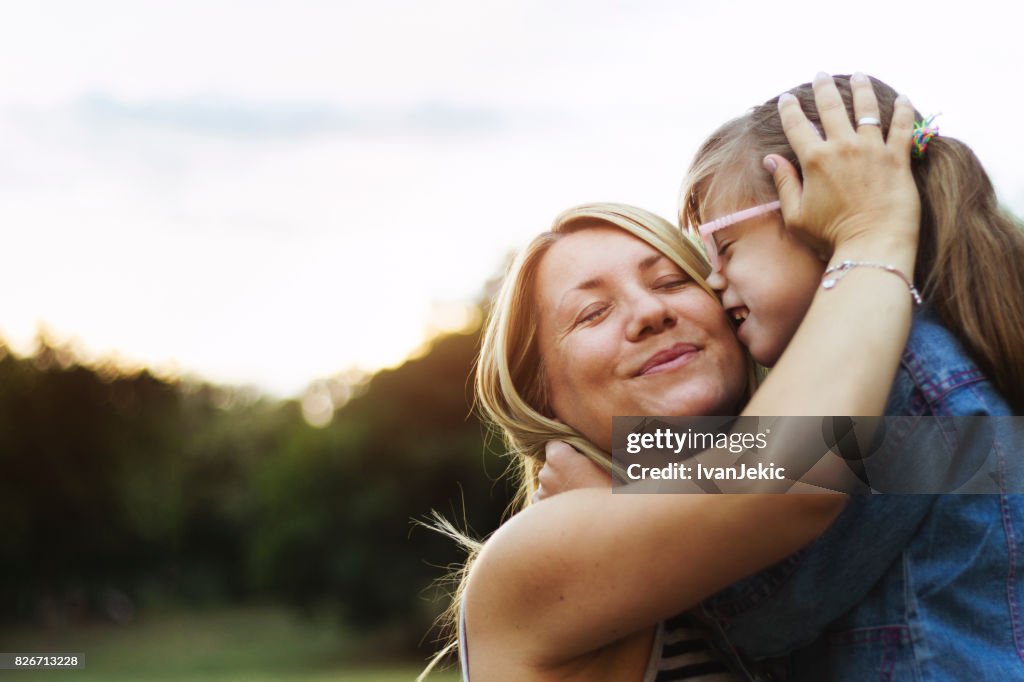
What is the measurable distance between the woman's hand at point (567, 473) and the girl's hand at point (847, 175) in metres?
0.83

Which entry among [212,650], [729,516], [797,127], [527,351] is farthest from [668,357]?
[212,650]

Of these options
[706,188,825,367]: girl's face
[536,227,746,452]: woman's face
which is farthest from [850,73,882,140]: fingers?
[536,227,746,452]: woman's face

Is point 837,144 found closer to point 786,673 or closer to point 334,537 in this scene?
point 786,673

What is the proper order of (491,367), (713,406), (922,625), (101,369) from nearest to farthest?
(922,625)
(713,406)
(491,367)
(101,369)

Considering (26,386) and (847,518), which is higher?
(26,386)

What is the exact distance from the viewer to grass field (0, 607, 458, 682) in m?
33.8

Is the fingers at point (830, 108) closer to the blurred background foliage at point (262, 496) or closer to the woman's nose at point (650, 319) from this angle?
the woman's nose at point (650, 319)

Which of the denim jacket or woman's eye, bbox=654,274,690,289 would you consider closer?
the denim jacket

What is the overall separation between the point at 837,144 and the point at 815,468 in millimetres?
910

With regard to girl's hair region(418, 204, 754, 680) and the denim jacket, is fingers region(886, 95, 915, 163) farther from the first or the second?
girl's hair region(418, 204, 754, 680)

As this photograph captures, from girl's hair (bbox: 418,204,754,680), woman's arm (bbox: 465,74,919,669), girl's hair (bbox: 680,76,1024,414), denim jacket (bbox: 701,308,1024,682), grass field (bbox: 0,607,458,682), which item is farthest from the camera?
grass field (bbox: 0,607,458,682)

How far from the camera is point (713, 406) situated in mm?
2887

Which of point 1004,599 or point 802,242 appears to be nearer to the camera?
point 1004,599

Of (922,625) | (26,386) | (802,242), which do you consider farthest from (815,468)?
(26,386)
